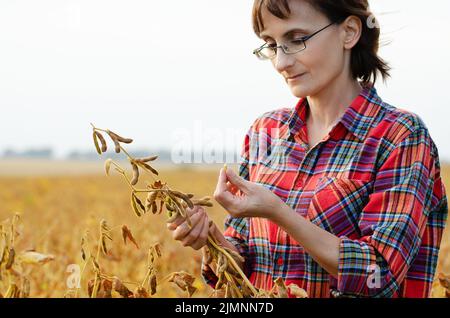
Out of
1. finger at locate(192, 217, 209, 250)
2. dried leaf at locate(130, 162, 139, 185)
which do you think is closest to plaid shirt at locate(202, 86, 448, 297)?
finger at locate(192, 217, 209, 250)

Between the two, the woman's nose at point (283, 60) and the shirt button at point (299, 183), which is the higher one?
the woman's nose at point (283, 60)

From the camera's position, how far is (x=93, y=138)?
145cm

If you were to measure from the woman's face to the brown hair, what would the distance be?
0.02m

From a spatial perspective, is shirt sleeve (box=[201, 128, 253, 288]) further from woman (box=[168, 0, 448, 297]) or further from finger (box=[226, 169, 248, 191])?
finger (box=[226, 169, 248, 191])

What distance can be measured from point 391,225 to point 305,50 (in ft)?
1.51

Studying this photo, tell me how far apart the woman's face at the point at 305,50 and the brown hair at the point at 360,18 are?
0.02 meters

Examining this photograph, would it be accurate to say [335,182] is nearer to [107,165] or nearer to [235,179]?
[235,179]

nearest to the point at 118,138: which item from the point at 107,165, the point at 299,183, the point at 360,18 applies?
the point at 107,165

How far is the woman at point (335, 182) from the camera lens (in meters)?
1.66

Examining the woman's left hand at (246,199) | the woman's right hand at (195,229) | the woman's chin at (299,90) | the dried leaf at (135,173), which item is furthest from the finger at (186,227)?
the woman's chin at (299,90)

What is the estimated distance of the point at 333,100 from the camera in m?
1.92

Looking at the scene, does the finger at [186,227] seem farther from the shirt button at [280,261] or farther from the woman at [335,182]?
the shirt button at [280,261]

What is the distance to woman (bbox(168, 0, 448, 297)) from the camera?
1658mm
